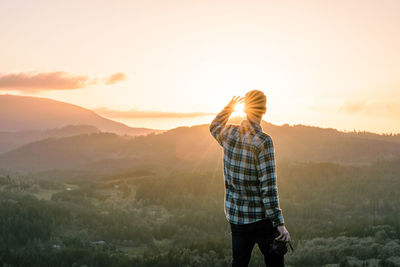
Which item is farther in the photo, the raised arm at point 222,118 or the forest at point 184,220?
the forest at point 184,220

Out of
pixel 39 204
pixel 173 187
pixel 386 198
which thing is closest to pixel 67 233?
pixel 39 204

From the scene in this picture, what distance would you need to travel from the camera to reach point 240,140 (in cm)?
375

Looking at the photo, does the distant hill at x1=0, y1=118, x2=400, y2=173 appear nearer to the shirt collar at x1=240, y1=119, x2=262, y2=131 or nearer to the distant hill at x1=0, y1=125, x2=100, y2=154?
the distant hill at x1=0, y1=125, x2=100, y2=154

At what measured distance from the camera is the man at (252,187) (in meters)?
3.50

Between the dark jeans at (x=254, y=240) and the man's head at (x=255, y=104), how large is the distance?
3.30 ft

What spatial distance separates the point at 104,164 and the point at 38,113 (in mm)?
113799

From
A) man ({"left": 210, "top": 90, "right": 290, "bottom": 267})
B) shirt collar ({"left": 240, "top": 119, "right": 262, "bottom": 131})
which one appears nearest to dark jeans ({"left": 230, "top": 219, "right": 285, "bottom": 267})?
man ({"left": 210, "top": 90, "right": 290, "bottom": 267})

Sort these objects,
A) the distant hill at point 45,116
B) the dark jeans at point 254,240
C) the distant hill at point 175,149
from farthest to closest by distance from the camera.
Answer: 1. the distant hill at point 45,116
2. the distant hill at point 175,149
3. the dark jeans at point 254,240

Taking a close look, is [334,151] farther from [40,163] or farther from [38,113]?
[38,113]

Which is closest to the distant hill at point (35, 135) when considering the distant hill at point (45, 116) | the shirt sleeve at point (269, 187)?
the distant hill at point (45, 116)

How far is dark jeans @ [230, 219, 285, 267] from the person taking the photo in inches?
144

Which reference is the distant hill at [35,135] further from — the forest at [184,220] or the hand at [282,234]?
the hand at [282,234]

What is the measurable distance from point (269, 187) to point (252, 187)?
0.68ft

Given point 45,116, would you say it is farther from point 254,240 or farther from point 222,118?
point 254,240
